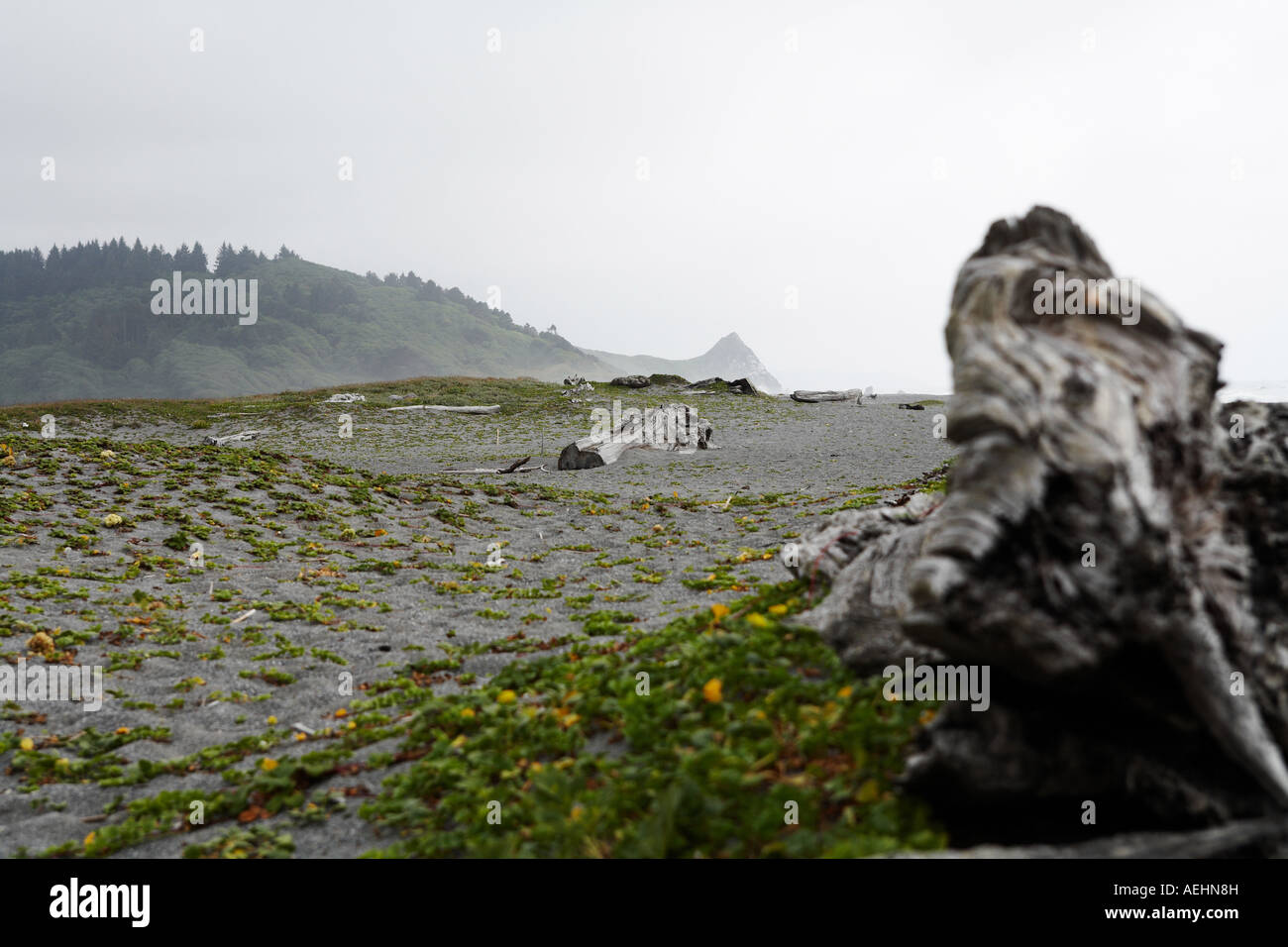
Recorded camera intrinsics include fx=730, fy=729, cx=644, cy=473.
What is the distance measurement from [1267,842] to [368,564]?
15.0 metres

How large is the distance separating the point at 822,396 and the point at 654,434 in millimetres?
29000

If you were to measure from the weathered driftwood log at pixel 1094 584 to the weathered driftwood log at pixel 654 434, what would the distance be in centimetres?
2639

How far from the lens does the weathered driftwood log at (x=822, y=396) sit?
5875 cm

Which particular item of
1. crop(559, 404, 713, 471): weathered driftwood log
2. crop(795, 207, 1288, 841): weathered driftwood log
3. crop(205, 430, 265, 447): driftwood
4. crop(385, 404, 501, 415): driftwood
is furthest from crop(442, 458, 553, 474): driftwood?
crop(795, 207, 1288, 841): weathered driftwood log

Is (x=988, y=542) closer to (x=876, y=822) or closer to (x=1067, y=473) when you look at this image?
(x=1067, y=473)

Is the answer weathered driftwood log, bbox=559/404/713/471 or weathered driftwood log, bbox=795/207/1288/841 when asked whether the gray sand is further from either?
weathered driftwood log, bbox=795/207/1288/841

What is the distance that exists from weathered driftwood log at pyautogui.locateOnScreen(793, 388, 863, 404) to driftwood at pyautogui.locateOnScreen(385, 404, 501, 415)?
79.4ft

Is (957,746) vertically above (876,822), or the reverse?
(957,746)

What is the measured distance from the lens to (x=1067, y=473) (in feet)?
13.0

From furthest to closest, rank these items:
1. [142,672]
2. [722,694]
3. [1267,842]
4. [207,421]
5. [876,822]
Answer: [207,421] < [142,672] < [722,694] < [876,822] < [1267,842]

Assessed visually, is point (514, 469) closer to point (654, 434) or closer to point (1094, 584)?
point (654, 434)

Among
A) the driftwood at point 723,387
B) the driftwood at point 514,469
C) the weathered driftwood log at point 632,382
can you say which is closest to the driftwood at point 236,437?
the driftwood at point 514,469

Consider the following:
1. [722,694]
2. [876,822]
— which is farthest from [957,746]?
[722,694]
